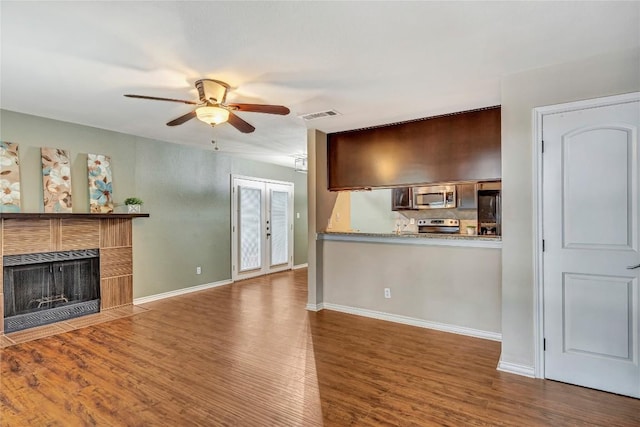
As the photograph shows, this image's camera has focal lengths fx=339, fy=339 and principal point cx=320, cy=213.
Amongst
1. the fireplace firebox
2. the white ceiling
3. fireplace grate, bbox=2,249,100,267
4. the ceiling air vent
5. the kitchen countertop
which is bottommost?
the fireplace firebox

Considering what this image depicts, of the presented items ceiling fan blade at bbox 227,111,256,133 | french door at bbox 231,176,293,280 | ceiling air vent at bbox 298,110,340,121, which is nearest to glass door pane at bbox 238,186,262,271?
french door at bbox 231,176,293,280

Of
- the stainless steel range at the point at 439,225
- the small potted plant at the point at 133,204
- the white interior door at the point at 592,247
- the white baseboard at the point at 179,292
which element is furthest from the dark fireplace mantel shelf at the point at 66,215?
the white interior door at the point at 592,247

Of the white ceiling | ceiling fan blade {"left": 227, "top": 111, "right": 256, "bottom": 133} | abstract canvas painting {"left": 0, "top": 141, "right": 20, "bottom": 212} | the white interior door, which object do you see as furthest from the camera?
abstract canvas painting {"left": 0, "top": 141, "right": 20, "bottom": 212}

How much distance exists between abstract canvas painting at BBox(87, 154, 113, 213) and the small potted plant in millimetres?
208

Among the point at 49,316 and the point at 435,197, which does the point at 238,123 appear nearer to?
the point at 49,316

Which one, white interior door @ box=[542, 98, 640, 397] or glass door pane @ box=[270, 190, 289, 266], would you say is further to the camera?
glass door pane @ box=[270, 190, 289, 266]

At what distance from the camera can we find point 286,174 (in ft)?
26.1

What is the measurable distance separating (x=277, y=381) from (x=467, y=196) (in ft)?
15.8

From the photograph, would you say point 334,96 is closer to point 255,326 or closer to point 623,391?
point 255,326

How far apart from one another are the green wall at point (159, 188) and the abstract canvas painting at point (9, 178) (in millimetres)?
81

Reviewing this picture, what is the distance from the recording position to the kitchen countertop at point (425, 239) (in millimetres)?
3613

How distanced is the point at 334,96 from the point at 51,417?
336cm

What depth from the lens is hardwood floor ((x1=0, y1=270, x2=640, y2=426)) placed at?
2.22 meters

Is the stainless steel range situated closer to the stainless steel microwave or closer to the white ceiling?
the stainless steel microwave
